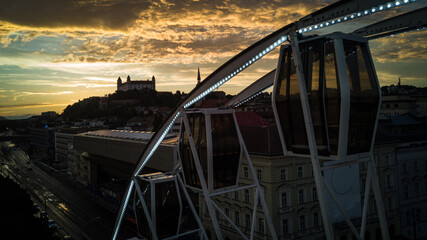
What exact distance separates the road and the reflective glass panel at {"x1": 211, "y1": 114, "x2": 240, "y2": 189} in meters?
24.6

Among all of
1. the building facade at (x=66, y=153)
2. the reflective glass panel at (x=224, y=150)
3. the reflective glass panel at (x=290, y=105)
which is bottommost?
the building facade at (x=66, y=153)

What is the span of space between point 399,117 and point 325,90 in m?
45.1

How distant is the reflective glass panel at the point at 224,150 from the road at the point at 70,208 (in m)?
24.6

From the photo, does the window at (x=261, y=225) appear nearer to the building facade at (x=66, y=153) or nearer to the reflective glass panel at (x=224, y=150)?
the reflective glass panel at (x=224, y=150)

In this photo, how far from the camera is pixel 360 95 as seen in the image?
37.1ft

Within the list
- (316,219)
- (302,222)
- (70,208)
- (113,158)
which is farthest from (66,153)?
(316,219)

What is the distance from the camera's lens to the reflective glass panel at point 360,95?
36.7ft

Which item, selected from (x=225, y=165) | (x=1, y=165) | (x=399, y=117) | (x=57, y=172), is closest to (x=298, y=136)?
(x=225, y=165)

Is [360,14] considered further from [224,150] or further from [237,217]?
[237,217]

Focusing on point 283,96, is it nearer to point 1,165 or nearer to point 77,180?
point 77,180

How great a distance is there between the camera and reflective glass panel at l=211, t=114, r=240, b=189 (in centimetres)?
1881

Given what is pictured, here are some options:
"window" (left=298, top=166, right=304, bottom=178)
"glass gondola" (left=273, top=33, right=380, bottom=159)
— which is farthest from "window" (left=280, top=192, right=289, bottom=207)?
"glass gondola" (left=273, top=33, right=380, bottom=159)

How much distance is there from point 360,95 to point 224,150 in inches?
368

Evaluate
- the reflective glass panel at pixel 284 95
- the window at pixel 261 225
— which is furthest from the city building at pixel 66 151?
the reflective glass panel at pixel 284 95
